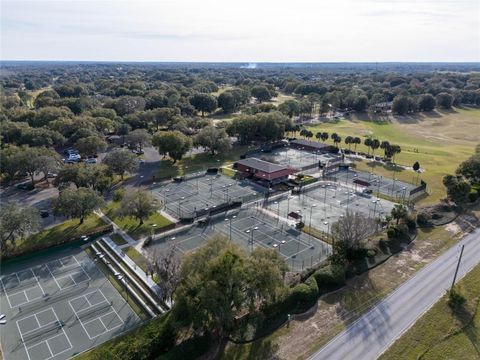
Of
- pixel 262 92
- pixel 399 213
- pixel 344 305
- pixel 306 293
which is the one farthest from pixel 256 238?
pixel 262 92

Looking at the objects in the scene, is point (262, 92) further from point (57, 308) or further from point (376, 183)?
point (57, 308)

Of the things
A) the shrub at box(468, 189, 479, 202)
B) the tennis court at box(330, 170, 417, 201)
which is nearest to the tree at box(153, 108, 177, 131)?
the tennis court at box(330, 170, 417, 201)

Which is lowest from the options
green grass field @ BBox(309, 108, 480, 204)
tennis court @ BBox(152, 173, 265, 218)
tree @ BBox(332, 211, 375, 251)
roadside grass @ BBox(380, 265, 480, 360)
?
green grass field @ BBox(309, 108, 480, 204)

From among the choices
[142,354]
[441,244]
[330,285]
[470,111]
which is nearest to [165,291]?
[142,354]

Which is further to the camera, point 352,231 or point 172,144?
point 172,144

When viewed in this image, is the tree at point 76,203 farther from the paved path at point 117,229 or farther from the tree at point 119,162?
the tree at point 119,162

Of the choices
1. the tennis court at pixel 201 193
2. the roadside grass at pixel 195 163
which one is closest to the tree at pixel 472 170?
the tennis court at pixel 201 193

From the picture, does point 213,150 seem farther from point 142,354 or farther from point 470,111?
point 470,111

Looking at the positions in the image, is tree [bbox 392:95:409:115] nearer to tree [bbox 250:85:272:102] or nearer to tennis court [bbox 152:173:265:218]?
tree [bbox 250:85:272:102]
